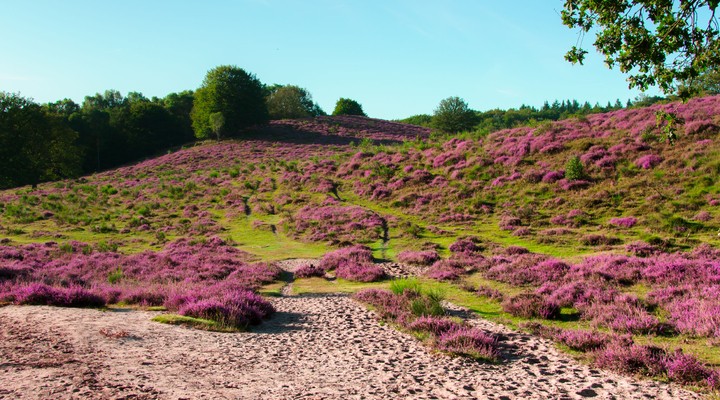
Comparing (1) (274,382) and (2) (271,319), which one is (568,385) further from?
(2) (271,319)

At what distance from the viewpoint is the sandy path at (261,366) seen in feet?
27.1

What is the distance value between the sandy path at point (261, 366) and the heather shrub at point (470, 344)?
37 cm

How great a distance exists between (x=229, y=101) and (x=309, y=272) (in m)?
69.9

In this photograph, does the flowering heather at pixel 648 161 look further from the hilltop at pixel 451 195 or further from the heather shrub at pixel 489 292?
the heather shrub at pixel 489 292

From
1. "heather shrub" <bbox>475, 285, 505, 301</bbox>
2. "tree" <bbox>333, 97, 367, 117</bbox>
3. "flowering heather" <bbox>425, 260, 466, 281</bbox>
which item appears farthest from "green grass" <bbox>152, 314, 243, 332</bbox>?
"tree" <bbox>333, 97, 367, 117</bbox>

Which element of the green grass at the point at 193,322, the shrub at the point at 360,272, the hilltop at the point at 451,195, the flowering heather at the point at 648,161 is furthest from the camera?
the flowering heather at the point at 648,161

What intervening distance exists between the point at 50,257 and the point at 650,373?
30.5m

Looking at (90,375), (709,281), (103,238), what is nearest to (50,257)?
(103,238)

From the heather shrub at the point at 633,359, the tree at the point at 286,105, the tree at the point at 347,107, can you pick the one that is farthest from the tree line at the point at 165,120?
the heather shrub at the point at 633,359

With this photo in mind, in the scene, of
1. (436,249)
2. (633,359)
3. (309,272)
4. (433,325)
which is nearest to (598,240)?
(436,249)

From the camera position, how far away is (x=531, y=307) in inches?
573

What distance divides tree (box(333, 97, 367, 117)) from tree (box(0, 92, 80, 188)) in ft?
326

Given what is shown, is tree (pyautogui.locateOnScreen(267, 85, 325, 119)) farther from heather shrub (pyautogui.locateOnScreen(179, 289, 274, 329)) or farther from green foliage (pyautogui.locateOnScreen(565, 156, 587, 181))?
heather shrub (pyautogui.locateOnScreen(179, 289, 274, 329))

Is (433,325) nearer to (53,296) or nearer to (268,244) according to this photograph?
(53,296)
